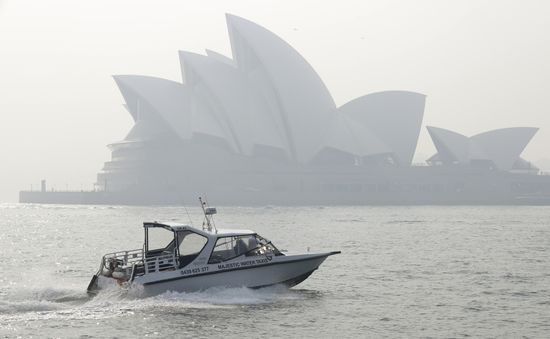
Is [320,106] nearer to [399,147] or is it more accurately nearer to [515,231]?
[399,147]

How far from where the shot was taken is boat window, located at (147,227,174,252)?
26516 mm

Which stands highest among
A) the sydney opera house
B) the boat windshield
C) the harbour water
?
the sydney opera house

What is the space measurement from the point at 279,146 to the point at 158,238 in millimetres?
112528

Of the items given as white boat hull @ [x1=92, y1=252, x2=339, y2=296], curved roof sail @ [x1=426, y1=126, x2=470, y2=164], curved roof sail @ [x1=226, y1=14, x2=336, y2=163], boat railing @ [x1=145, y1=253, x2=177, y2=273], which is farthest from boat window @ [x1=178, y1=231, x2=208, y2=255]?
curved roof sail @ [x1=426, y1=126, x2=470, y2=164]

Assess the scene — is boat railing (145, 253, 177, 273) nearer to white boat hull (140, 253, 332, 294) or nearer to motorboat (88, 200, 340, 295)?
motorboat (88, 200, 340, 295)

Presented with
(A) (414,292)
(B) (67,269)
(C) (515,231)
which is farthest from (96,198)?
(A) (414,292)

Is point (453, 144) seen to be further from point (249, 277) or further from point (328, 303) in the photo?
point (249, 277)

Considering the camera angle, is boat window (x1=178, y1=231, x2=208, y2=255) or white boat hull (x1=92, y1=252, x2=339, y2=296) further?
boat window (x1=178, y1=231, x2=208, y2=255)

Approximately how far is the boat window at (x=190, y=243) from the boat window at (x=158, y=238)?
901mm

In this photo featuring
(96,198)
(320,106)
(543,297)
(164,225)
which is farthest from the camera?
(96,198)

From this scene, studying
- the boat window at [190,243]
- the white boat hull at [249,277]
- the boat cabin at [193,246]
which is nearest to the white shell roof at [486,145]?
the white boat hull at [249,277]

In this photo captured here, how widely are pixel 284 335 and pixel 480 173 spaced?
453 ft

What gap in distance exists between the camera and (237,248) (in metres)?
26.2

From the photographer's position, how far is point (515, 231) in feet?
221
